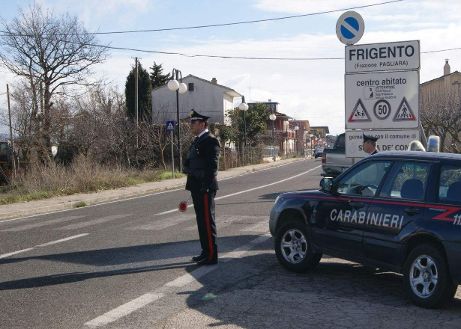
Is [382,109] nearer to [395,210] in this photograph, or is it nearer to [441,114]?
[395,210]

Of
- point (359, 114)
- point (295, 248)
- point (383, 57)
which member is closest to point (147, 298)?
point (295, 248)

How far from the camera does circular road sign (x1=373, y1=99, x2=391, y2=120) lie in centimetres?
1076

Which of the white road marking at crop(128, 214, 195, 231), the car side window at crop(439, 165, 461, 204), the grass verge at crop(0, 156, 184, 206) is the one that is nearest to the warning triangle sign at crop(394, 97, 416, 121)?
the car side window at crop(439, 165, 461, 204)

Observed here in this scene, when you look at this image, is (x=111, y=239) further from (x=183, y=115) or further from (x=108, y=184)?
(x=183, y=115)

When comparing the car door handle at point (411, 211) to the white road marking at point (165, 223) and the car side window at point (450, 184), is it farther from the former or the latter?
the white road marking at point (165, 223)

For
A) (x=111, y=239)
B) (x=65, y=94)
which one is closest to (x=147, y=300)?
(x=111, y=239)

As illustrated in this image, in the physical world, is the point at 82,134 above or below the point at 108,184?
above

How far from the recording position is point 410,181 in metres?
6.29

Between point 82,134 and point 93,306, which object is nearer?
point 93,306

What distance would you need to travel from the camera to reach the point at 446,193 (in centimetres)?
591

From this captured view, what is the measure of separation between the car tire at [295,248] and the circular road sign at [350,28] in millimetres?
5050

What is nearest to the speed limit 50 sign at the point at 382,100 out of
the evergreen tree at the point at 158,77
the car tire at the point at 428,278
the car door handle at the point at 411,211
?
the car door handle at the point at 411,211

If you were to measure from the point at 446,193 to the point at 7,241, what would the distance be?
7815 millimetres

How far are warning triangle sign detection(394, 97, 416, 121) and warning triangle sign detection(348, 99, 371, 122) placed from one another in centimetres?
53
